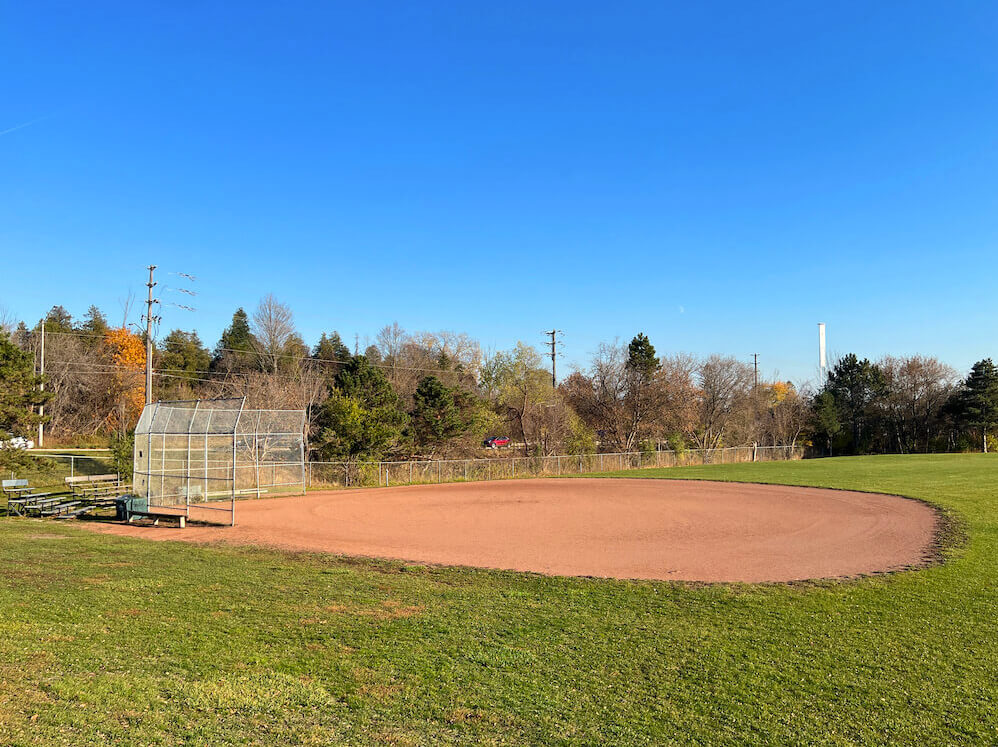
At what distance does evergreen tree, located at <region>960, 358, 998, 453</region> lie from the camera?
61125 millimetres

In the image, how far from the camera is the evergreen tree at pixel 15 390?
72.3 feet

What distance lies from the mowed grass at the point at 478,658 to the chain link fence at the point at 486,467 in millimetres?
18707

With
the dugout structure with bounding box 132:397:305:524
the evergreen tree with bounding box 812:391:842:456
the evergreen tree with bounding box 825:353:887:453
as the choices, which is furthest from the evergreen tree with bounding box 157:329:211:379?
the evergreen tree with bounding box 825:353:887:453

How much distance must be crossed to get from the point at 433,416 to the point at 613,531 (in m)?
20.5

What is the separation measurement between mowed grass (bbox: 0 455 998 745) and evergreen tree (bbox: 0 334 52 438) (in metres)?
14.0

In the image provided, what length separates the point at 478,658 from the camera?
6871 millimetres

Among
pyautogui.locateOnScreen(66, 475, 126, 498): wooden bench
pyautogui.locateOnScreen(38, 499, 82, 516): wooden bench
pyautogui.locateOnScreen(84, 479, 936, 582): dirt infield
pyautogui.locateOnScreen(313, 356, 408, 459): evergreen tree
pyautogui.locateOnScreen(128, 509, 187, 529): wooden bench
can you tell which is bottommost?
pyautogui.locateOnScreen(84, 479, 936, 582): dirt infield

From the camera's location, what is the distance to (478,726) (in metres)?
5.20

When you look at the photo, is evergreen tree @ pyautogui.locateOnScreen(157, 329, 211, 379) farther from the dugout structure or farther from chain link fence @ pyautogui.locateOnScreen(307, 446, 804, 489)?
the dugout structure

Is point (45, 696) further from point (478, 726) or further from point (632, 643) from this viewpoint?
point (632, 643)

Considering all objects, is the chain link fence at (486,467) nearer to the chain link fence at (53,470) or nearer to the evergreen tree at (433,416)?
the evergreen tree at (433,416)

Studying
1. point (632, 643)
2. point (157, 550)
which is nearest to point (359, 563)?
point (157, 550)

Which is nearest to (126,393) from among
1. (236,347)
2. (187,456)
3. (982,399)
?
(236,347)

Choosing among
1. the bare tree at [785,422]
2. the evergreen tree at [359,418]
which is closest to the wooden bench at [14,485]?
the evergreen tree at [359,418]
